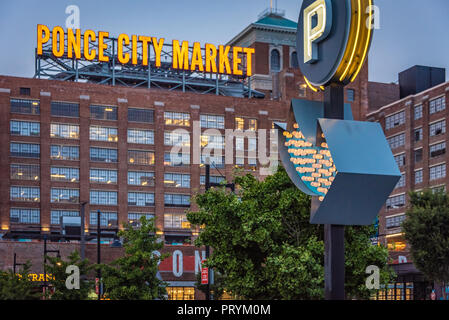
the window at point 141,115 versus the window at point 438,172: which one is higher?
the window at point 141,115

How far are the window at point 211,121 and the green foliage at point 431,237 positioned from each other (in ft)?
175

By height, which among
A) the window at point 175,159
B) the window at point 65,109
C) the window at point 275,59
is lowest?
the window at point 175,159

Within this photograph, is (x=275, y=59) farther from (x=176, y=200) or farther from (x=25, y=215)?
(x=25, y=215)

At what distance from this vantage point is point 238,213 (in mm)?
37125

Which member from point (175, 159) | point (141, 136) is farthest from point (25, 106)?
point (175, 159)

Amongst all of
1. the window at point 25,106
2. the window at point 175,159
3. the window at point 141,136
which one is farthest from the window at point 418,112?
the window at point 25,106

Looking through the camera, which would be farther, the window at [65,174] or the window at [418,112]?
the window at [418,112]

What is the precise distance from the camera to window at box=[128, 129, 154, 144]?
10969 cm

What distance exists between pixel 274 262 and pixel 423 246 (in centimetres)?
2980

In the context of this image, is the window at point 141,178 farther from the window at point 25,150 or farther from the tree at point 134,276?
the tree at point 134,276

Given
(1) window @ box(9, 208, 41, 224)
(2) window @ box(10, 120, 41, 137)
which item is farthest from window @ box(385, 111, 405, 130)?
(1) window @ box(9, 208, 41, 224)

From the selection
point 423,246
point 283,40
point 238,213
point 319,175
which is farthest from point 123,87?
point 319,175

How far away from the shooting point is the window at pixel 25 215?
103 meters
